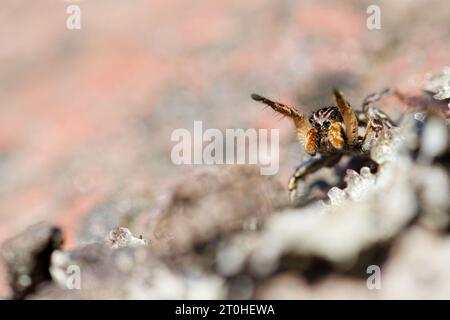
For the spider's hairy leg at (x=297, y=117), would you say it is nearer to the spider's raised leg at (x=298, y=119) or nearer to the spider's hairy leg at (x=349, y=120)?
the spider's raised leg at (x=298, y=119)

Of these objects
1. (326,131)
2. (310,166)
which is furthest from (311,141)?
(310,166)

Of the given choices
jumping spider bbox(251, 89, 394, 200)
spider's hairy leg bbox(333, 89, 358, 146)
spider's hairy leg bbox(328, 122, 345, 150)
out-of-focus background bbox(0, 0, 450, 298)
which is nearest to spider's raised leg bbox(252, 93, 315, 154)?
jumping spider bbox(251, 89, 394, 200)

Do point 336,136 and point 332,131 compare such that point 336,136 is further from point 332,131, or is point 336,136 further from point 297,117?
point 297,117

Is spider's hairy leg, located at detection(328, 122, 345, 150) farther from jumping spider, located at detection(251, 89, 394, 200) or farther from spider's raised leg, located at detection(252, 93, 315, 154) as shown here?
spider's raised leg, located at detection(252, 93, 315, 154)

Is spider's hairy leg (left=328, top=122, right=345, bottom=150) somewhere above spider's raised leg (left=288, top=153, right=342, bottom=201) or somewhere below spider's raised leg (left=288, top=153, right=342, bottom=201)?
above

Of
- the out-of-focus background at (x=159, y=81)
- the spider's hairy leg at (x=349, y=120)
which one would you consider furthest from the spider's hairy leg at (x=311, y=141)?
the out-of-focus background at (x=159, y=81)

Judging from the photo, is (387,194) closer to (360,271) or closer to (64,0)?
(360,271)
